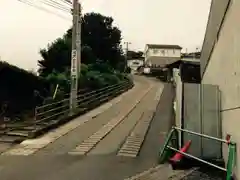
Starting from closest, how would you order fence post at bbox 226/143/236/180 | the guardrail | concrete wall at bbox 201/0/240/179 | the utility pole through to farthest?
fence post at bbox 226/143/236/180
concrete wall at bbox 201/0/240/179
the guardrail
the utility pole

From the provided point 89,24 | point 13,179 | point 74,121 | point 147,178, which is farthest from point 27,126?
point 89,24

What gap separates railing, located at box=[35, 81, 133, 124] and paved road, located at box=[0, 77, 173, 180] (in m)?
0.88

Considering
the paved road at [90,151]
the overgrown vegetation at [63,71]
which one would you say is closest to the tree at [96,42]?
the overgrown vegetation at [63,71]

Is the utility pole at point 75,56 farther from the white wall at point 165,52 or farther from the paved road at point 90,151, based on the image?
the white wall at point 165,52

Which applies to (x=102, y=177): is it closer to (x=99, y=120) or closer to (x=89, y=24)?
(x=99, y=120)

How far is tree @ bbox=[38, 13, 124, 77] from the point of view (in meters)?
44.2

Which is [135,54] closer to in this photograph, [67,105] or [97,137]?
[67,105]

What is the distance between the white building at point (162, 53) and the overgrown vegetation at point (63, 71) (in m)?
34.4

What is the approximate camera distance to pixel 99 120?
714 inches

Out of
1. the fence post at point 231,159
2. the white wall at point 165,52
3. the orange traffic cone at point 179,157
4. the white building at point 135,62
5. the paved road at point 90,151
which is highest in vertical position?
the white wall at point 165,52

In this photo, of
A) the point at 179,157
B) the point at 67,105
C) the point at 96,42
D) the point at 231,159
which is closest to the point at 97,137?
the point at 179,157

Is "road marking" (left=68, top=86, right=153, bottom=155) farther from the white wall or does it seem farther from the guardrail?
the white wall

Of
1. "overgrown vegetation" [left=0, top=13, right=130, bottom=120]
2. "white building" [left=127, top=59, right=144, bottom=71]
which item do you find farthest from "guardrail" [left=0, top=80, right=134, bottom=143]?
"white building" [left=127, top=59, right=144, bottom=71]

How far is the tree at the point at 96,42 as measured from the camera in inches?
1742
